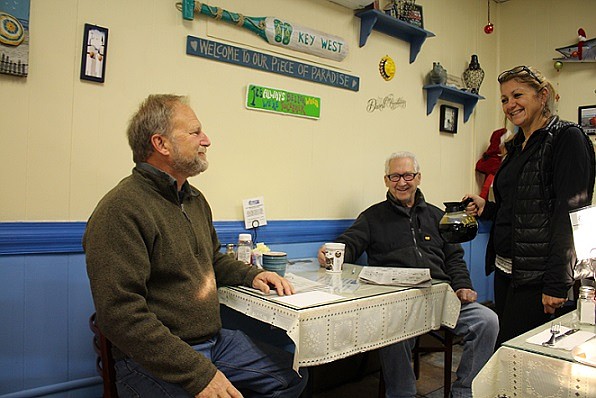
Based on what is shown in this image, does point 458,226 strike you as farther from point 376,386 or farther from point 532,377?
point 376,386

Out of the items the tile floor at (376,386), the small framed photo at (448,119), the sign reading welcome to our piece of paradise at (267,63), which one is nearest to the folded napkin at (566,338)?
the tile floor at (376,386)

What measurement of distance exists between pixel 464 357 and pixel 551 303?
0.77 m

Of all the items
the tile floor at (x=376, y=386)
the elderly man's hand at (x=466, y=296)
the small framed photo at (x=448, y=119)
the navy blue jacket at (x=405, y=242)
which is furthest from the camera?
the small framed photo at (x=448, y=119)

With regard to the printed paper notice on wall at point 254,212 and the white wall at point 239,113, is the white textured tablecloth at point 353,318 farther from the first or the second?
the white wall at point 239,113

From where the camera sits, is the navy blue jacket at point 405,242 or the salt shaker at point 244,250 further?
the navy blue jacket at point 405,242

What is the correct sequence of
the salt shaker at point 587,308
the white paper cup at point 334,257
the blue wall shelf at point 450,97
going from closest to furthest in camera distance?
1. the salt shaker at point 587,308
2. the white paper cup at point 334,257
3. the blue wall shelf at point 450,97

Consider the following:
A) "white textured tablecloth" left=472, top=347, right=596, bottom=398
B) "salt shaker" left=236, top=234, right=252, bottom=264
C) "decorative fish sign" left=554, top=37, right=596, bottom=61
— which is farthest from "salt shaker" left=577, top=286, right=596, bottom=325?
"decorative fish sign" left=554, top=37, right=596, bottom=61

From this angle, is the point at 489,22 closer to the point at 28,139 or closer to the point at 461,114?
the point at 461,114

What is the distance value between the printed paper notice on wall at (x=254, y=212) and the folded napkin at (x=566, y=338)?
1405 mm

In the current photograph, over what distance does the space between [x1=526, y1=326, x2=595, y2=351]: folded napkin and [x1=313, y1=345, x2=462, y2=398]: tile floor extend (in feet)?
5.17

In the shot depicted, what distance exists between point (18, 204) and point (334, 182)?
1.61m

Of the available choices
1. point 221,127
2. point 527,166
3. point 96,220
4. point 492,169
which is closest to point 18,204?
point 96,220

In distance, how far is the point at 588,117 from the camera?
362cm

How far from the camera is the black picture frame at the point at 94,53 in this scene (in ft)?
5.98
